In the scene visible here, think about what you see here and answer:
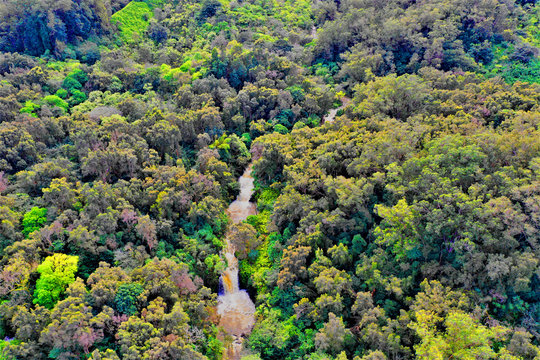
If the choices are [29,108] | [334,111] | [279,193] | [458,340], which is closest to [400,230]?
[458,340]

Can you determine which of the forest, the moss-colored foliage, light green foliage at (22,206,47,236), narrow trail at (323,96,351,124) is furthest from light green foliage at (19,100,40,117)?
narrow trail at (323,96,351,124)

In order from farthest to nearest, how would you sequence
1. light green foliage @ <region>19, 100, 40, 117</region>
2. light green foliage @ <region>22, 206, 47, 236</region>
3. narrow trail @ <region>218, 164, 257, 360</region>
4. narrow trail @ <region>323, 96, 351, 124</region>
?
1. narrow trail @ <region>323, 96, 351, 124</region>
2. light green foliage @ <region>19, 100, 40, 117</region>
3. light green foliage @ <region>22, 206, 47, 236</region>
4. narrow trail @ <region>218, 164, 257, 360</region>

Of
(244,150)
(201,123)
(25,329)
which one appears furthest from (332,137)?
(25,329)

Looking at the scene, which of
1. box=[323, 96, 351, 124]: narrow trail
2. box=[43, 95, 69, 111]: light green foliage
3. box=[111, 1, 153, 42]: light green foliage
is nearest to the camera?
box=[43, 95, 69, 111]: light green foliage

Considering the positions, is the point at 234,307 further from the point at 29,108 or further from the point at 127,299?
the point at 29,108

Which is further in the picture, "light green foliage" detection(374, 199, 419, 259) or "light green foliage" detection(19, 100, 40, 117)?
"light green foliage" detection(19, 100, 40, 117)

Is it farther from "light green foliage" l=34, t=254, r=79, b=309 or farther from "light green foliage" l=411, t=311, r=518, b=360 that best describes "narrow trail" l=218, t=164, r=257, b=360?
"light green foliage" l=411, t=311, r=518, b=360

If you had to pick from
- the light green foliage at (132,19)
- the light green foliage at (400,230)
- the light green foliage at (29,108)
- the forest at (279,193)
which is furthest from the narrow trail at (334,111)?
the light green foliage at (29,108)
